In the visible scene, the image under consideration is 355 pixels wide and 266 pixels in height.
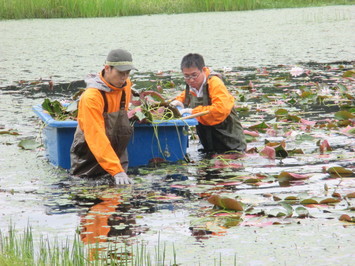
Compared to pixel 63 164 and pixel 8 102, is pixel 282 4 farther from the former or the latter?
pixel 63 164

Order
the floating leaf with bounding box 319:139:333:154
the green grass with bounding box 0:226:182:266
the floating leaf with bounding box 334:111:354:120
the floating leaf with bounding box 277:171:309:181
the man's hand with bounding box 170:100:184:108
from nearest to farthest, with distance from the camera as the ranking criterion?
the green grass with bounding box 0:226:182:266
the floating leaf with bounding box 277:171:309:181
the floating leaf with bounding box 319:139:333:154
the man's hand with bounding box 170:100:184:108
the floating leaf with bounding box 334:111:354:120

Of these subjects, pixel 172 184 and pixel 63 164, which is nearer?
pixel 172 184

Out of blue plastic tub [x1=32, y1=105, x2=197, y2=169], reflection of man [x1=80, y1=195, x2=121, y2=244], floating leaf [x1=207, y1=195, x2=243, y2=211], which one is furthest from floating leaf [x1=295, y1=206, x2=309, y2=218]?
blue plastic tub [x1=32, y1=105, x2=197, y2=169]

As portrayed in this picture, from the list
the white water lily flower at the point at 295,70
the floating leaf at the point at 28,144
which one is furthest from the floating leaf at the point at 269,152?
the white water lily flower at the point at 295,70

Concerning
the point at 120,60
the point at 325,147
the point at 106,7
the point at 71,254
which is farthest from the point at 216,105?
the point at 106,7

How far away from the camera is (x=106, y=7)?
18906mm

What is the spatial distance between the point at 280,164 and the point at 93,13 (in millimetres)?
13738

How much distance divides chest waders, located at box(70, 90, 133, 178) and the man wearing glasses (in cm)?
83

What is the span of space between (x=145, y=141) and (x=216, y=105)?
0.71m

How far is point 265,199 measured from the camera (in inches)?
187

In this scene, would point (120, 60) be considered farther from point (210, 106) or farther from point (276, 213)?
point (276, 213)

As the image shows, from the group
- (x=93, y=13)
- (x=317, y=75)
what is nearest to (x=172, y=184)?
(x=317, y=75)

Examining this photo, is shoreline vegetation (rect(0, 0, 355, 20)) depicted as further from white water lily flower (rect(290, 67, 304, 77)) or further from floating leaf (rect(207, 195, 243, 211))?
floating leaf (rect(207, 195, 243, 211))

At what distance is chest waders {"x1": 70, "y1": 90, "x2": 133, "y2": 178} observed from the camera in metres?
5.34
